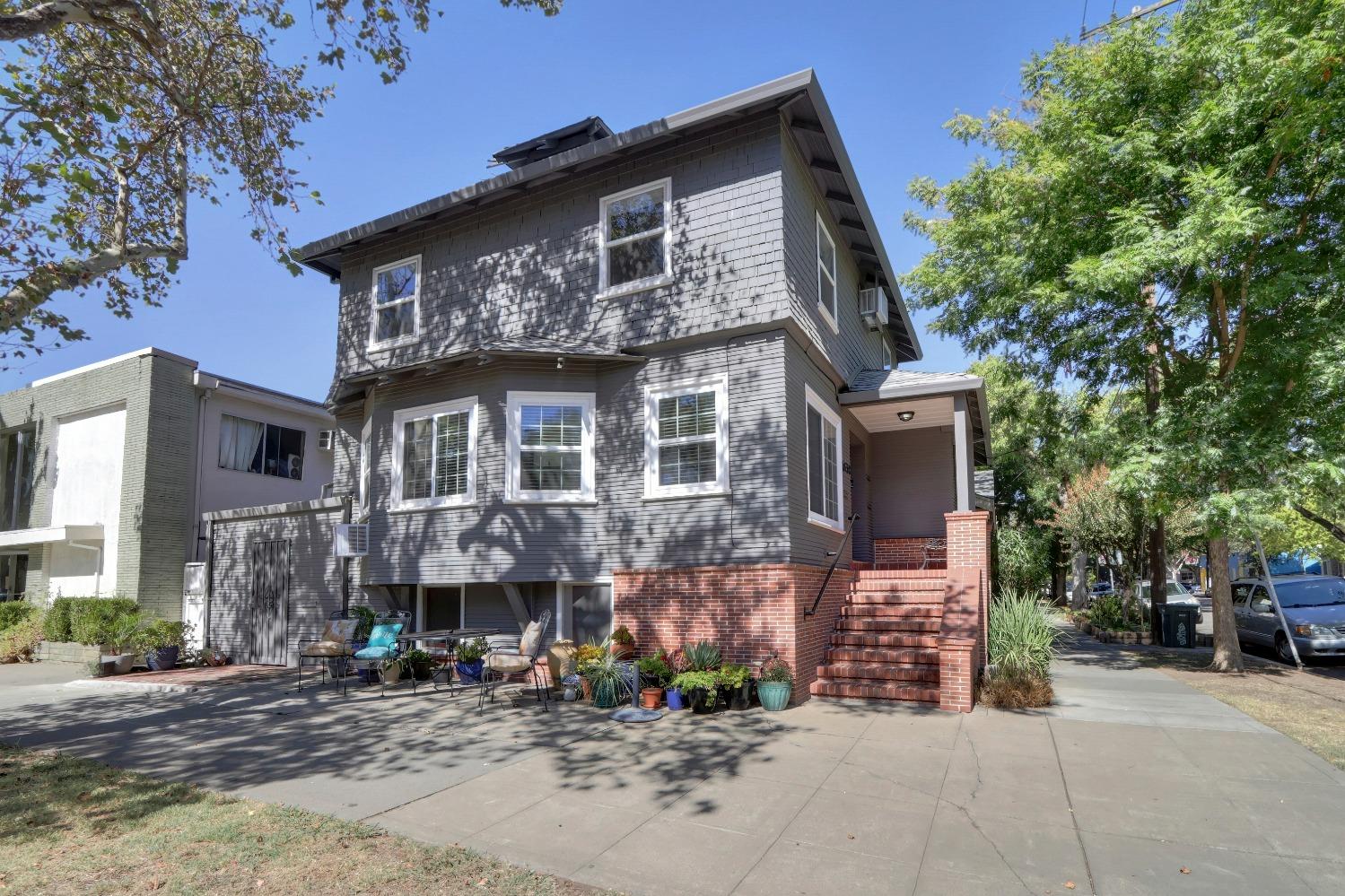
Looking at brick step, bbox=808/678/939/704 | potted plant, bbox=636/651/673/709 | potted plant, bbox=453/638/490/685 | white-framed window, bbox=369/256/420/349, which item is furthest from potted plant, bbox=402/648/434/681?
brick step, bbox=808/678/939/704

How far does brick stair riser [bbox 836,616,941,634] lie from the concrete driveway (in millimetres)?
1730

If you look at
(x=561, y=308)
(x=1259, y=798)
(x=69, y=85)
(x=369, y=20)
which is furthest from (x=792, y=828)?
(x=69, y=85)

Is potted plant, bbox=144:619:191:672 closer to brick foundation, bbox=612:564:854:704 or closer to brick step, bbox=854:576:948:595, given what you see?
brick foundation, bbox=612:564:854:704

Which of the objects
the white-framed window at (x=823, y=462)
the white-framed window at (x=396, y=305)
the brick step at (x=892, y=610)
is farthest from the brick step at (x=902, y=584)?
the white-framed window at (x=396, y=305)

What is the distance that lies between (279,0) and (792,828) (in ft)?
39.6

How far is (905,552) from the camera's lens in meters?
15.8

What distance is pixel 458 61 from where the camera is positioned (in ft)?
38.8

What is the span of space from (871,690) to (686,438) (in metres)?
4.19

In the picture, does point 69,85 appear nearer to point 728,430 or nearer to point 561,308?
point 561,308

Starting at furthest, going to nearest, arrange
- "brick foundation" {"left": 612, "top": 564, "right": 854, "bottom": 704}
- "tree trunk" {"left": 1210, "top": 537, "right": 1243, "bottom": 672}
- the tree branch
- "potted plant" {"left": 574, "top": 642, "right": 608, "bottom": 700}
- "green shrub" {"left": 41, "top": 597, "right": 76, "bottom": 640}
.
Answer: "green shrub" {"left": 41, "top": 597, "right": 76, "bottom": 640} → "tree trunk" {"left": 1210, "top": 537, "right": 1243, "bottom": 672} → "potted plant" {"left": 574, "top": 642, "right": 608, "bottom": 700} → "brick foundation" {"left": 612, "top": 564, "right": 854, "bottom": 704} → the tree branch

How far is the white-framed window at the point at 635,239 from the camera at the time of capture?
1127cm

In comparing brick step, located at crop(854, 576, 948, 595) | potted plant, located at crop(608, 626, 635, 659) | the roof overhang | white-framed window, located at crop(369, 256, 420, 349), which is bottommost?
potted plant, located at crop(608, 626, 635, 659)

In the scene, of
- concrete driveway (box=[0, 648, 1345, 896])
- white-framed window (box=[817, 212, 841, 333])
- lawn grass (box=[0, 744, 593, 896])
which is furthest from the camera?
white-framed window (box=[817, 212, 841, 333])

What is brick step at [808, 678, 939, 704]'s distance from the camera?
938 centimetres
